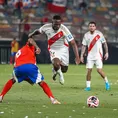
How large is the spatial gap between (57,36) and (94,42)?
5.50ft

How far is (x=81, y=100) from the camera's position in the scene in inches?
659

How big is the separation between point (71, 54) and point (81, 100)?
2578 cm

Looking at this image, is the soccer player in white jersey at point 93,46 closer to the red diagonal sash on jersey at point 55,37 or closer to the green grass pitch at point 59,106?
the green grass pitch at point 59,106

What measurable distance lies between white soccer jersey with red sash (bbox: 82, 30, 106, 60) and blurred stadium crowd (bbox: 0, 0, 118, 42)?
2233 cm

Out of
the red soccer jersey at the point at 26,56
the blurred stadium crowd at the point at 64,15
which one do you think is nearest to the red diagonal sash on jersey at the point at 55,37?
the red soccer jersey at the point at 26,56

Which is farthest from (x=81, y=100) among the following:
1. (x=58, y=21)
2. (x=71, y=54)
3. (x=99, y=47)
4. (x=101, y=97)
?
(x=71, y=54)

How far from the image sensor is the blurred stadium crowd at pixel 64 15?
44344 millimetres

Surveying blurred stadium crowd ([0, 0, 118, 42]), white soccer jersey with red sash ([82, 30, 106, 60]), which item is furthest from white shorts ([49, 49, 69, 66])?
blurred stadium crowd ([0, 0, 118, 42])

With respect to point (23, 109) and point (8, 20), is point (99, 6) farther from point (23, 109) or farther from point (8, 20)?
point (23, 109)

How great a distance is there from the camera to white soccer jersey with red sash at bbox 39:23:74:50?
18739 mm

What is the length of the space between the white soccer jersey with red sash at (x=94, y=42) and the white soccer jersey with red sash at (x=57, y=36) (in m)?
0.72

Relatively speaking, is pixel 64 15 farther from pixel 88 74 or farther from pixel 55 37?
pixel 55 37

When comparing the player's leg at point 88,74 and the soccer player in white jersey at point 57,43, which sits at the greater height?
the soccer player in white jersey at point 57,43

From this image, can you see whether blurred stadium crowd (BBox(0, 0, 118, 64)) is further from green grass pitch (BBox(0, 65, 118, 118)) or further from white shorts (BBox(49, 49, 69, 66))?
green grass pitch (BBox(0, 65, 118, 118))
